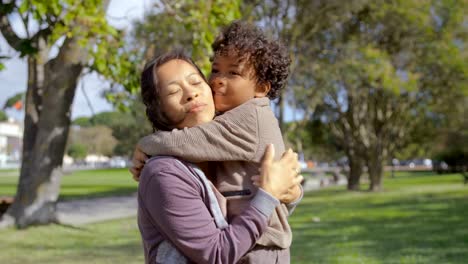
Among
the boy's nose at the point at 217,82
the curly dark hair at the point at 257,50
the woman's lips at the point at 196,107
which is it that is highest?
the curly dark hair at the point at 257,50

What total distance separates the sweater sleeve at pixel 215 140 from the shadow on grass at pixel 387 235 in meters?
6.83

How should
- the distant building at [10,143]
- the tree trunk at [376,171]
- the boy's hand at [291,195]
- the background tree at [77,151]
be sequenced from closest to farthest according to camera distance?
the boy's hand at [291,195]
the tree trunk at [376,171]
the background tree at [77,151]
the distant building at [10,143]

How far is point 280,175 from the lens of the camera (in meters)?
2.01

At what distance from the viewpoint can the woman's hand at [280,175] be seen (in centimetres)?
197

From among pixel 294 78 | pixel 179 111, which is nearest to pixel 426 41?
pixel 294 78

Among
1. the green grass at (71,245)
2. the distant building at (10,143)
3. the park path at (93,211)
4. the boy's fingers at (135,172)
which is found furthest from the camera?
the distant building at (10,143)

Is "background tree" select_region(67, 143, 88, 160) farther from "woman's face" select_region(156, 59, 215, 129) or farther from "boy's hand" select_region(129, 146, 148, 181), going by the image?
"woman's face" select_region(156, 59, 215, 129)

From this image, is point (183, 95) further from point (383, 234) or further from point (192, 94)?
point (383, 234)

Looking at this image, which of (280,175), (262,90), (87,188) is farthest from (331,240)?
(87,188)

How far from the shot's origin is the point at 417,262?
27.5ft

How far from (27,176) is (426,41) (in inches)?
708

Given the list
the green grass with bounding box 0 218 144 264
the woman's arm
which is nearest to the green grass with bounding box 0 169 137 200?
the green grass with bounding box 0 218 144 264

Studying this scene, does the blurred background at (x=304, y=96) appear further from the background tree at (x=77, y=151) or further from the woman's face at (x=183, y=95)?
the background tree at (x=77, y=151)

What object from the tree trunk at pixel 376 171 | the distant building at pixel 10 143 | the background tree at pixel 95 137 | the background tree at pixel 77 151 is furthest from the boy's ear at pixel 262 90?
the distant building at pixel 10 143
